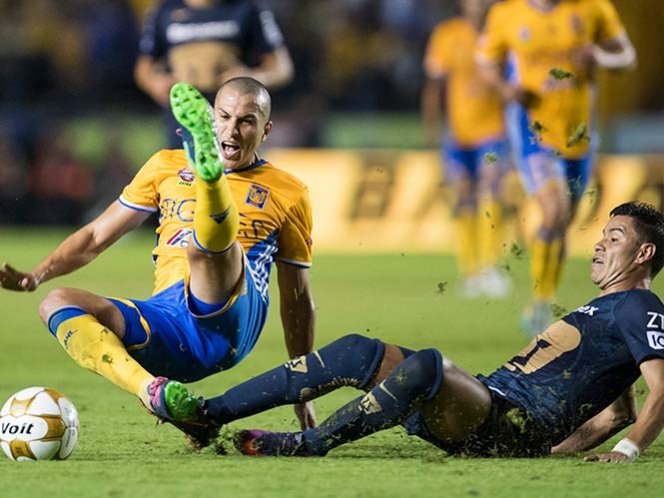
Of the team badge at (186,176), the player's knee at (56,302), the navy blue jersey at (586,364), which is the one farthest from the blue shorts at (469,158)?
the player's knee at (56,302)

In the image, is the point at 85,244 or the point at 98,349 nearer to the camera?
the point at 98,349

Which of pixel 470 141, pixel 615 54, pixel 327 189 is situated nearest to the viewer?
pixel 615 54

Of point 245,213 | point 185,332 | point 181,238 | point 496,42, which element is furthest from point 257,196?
point 496,42

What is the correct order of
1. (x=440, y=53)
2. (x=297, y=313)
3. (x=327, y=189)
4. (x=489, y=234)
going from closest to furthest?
(x=297, y=313) → (x=489, y=234) → (x=440, y=53) → (x=327, y=189)

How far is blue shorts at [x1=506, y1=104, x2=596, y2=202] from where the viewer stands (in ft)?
29.4

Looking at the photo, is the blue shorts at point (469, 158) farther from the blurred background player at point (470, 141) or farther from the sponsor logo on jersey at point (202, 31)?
the sponsor logo on jersey at point (202, 31)

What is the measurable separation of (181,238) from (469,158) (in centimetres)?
832

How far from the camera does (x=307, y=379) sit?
4.70 m

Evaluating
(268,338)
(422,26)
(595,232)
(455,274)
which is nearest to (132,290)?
(268,338)

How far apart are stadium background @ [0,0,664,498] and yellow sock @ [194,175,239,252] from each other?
0.76 meters

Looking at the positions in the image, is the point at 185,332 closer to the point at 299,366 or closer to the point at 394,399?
the point at 299,366

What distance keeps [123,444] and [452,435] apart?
52.3 inches

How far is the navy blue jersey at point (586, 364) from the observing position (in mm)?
4691

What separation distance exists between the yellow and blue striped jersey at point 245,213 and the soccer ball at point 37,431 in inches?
34.1
